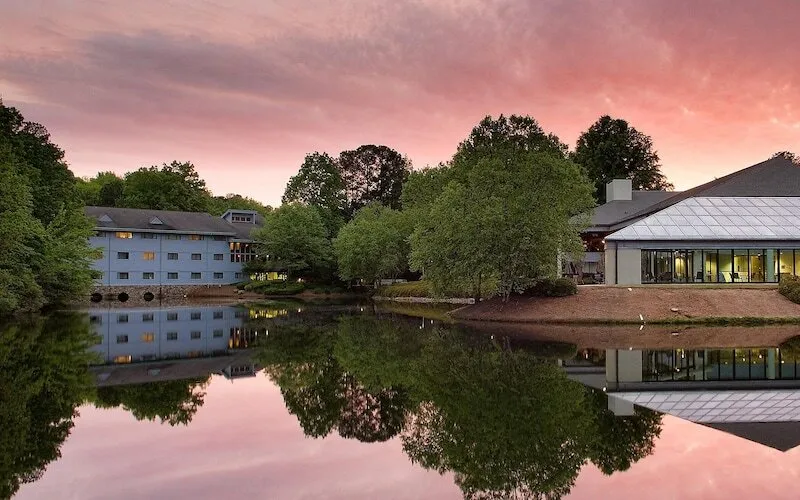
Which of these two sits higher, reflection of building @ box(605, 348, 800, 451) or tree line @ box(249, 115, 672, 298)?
tree line @ box(249, 115, 672, 298)

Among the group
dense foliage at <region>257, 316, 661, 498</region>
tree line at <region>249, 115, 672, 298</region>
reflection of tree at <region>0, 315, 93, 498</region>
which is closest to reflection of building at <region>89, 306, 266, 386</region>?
reflection of tree at <region>0, 315, 93, 498</region>

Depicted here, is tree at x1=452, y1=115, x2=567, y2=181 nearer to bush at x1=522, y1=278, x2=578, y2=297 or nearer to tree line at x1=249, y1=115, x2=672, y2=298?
tree line at x1=249, y1=115, x2=672, y2=298

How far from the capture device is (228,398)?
16.9 meters

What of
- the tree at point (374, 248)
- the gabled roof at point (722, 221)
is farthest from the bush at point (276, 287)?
the gabled roof at point (722, 221)

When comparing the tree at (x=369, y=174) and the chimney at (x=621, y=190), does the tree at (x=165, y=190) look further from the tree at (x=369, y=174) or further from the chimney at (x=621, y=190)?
the chimney at (x=621, y=190)

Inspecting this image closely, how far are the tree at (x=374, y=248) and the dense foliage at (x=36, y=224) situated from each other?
25.2m

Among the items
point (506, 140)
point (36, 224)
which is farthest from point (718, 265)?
point (36, 224)

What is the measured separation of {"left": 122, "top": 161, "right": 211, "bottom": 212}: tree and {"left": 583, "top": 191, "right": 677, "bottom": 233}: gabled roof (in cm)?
6208

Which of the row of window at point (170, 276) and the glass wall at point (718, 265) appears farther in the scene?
the row of window at point (170, 276)

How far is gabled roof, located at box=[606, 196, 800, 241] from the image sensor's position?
41828 millimetres

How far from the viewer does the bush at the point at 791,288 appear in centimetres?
3674

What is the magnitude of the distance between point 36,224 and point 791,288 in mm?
44525

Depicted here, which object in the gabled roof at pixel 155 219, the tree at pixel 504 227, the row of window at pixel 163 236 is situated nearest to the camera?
the tree at pixel 504 227

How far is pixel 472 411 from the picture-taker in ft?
46.1
